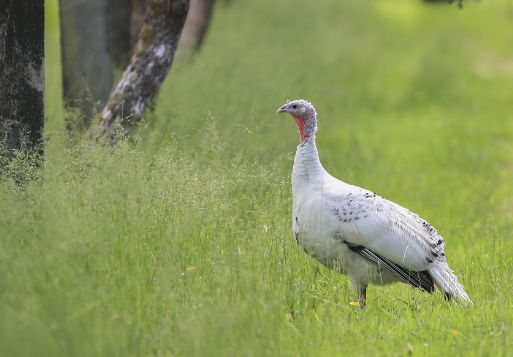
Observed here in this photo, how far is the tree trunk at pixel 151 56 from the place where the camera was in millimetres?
6160

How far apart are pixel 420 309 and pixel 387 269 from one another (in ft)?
1.20

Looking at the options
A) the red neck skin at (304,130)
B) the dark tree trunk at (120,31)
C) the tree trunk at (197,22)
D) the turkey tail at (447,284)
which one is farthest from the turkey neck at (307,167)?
the tree trunk at (197,22)

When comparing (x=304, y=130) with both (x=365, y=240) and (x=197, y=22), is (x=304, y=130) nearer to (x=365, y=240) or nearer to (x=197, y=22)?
(x=365, y=240)

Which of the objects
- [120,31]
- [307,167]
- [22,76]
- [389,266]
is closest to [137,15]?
[120,31]

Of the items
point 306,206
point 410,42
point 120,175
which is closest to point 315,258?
point 306,206

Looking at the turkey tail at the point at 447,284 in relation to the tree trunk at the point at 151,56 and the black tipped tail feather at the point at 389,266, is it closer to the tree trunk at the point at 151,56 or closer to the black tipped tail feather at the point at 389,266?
the black tipped tail feather at the point at 389,266

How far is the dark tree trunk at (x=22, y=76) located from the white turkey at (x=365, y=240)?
6.72 feet

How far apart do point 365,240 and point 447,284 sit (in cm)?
68

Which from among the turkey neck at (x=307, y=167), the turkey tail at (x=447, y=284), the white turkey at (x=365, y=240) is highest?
the turkey neck at (x=307, y=167)

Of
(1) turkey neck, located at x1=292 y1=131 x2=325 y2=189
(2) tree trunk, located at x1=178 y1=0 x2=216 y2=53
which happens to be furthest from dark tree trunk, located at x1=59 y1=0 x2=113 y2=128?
(2) tree trunk, located at x1=178 y1=0 x2=216 y2=53

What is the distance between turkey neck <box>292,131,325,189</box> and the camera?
16.0 ft

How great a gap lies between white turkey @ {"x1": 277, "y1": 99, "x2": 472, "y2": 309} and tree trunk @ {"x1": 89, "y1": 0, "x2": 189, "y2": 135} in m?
2.16

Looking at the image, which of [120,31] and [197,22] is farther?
[197,22]

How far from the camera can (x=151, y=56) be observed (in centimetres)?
626
